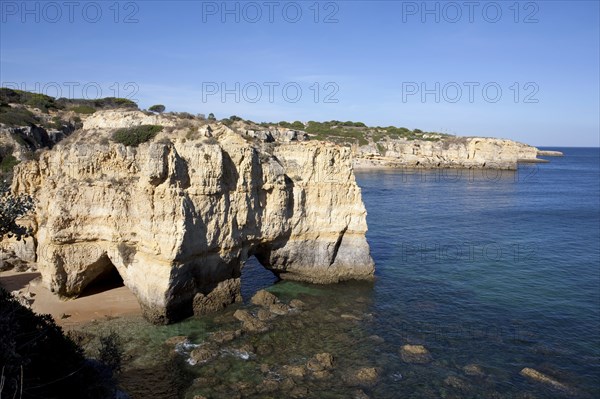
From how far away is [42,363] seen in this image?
10.0m

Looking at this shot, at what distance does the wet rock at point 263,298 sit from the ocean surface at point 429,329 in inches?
39.4

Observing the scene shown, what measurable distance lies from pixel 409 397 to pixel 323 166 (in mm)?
14159

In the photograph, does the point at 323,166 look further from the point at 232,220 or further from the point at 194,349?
the point at 194,349

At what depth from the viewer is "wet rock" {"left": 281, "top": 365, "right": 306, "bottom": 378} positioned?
1559 centimetres

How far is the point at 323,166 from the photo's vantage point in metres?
25.4

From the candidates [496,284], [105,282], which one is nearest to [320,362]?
[105,282]

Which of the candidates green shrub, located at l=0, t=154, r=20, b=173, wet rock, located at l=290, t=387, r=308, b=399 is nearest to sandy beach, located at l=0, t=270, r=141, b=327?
wet rock, located at l=290, t=387, r=308, b=399

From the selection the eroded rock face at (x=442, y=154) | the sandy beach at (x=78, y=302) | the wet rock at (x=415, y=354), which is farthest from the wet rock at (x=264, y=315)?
the eroded rock face at (x=442, y=154)

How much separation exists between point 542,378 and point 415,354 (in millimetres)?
4621

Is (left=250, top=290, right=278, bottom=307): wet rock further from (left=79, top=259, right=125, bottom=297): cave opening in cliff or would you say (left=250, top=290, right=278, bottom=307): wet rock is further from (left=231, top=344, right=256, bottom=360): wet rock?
(left=79, top=259, right=125, bottom=297): cave opening in cliff

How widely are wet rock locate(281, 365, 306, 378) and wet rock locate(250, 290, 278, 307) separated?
5961 mm

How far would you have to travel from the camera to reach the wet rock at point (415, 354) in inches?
667

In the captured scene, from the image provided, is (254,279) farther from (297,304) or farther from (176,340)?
(176,340)

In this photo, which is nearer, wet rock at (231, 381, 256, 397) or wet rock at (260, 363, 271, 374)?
wet rock at (231, 381, 256, 397)
